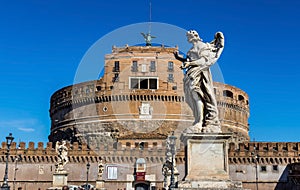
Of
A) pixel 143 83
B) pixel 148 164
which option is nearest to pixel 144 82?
pixel 143 83

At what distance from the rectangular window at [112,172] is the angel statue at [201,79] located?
47619mm

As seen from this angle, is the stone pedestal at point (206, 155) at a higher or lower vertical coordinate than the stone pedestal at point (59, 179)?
higher

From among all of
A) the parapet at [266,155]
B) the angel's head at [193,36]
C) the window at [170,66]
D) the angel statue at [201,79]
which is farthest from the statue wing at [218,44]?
the window at [170,66]

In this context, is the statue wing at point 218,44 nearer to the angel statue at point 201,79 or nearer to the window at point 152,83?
the angel statue at point 201,79

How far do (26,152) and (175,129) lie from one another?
2115cm

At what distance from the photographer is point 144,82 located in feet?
214

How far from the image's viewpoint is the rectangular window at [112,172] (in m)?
53.2

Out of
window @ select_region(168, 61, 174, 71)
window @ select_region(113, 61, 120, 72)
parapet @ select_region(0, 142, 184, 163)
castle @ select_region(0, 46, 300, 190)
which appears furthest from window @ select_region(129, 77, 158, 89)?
parapet @ select_region(0, 142, 184, 163)

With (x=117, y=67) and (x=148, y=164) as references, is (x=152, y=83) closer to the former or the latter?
(x=117, y=67)

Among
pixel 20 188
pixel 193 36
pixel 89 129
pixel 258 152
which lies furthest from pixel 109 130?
pixel 193 36

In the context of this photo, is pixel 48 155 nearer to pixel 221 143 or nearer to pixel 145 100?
pixel 145 100

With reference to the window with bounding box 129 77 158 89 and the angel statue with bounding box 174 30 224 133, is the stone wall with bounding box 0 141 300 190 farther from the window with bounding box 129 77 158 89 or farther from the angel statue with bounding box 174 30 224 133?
the angel statue with bounding box 174 30 224 133

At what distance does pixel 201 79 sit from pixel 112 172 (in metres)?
47.9

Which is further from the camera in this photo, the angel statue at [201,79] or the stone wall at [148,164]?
the stone wall at [148,164]
